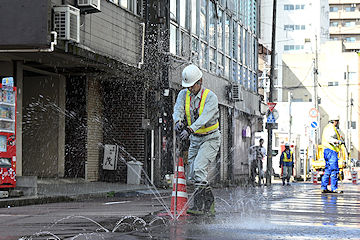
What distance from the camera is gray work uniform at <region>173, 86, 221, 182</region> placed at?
797 centimetres

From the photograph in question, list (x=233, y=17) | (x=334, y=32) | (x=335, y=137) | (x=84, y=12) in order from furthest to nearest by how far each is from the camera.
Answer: (x=334, y=32) → (x=233, y=17) → (x=84, y=12) → (x=335, y=137)

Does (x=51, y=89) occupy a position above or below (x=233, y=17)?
below

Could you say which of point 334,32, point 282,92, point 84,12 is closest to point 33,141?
point 84,12

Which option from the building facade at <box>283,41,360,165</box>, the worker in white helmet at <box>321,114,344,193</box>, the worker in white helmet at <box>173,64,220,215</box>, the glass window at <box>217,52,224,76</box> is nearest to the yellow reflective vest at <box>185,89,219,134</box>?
the worker in white helmet at <box>173,64,220,215</box>

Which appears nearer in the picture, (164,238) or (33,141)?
(164,238)

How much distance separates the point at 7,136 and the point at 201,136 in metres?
6.31

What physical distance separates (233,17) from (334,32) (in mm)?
77409

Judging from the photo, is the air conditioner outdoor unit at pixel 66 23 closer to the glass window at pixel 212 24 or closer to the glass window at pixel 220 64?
the glass window at pixel 212 24

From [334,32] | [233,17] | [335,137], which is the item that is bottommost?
[335,137]

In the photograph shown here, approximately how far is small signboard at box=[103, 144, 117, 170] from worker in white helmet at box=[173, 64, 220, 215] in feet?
39.1

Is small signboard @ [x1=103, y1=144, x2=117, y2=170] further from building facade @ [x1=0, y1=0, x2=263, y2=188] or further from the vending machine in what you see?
the vending machine

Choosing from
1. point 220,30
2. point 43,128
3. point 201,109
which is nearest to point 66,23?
point 43,128

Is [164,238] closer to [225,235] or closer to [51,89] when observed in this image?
[225,235]

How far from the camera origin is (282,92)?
83.0 metres
